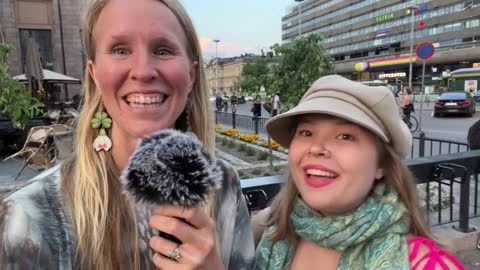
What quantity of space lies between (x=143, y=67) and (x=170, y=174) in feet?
1.48

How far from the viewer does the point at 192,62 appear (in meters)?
1.35

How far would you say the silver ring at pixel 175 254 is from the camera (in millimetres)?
865

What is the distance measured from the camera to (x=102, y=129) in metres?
1.25

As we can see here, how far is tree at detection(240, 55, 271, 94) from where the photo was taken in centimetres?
889

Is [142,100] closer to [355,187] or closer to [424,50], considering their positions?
[355,187]

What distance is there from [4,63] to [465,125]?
18.0 meters

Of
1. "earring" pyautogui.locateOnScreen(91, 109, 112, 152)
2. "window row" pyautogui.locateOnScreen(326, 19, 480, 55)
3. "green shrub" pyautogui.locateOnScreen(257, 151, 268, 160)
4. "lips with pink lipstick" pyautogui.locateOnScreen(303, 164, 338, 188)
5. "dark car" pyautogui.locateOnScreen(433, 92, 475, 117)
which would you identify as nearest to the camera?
"earring" pyautogui.locateOnScreen(91, 109, 112, 152)

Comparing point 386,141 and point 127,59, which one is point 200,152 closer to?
point 127,59

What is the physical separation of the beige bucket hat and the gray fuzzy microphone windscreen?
0.76 metres

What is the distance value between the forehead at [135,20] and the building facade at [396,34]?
49678mm

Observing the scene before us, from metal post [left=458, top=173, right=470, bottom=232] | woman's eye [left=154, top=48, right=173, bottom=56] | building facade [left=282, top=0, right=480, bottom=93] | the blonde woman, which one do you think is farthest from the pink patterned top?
building facade [left=282, top=0, right=480, bottom=93]

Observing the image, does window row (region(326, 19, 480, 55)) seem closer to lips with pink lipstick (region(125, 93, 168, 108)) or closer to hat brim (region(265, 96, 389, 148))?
hat brim (region(265, 96, 389, 148))

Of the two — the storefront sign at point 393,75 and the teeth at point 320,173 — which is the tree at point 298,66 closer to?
the teeth at point 320,173

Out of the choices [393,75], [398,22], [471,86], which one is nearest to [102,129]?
[471,86]
